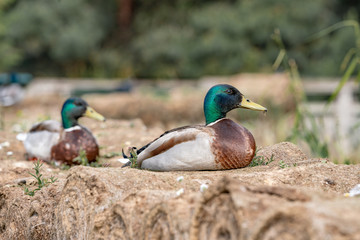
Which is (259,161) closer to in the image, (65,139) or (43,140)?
(65,139)

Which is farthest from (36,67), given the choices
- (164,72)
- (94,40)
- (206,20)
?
(206,20)

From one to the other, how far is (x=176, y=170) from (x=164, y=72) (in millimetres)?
20342

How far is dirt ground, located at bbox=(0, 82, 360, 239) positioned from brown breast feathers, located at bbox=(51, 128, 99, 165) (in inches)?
5.0

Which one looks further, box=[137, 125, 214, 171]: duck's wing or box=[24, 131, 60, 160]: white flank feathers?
Result: box=[24, 131, 60, 160]: white flank feathers

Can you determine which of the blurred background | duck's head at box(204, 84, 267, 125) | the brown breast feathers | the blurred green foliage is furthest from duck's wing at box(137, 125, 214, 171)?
the blurred green foliage

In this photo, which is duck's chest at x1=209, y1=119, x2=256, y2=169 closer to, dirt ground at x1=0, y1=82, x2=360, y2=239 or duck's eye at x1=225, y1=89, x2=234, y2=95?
dirt ground at x1=0, y1=82, x2=360, y2=239

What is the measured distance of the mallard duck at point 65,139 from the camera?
4.79 meters

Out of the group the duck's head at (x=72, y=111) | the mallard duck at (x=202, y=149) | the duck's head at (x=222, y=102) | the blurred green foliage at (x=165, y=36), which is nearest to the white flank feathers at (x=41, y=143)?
the duck's head at (x=72, y=111)

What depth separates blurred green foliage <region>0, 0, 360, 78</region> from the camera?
68.8 feet

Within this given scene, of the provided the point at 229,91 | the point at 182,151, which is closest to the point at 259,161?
the point at 229,91

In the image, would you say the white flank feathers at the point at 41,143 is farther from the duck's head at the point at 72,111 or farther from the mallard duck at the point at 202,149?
the mallard duck at the point at 202,149

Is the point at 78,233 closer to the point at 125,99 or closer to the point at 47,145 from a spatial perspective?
the point at 47,145

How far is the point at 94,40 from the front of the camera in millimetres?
25406

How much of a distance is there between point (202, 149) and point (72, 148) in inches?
70.0
